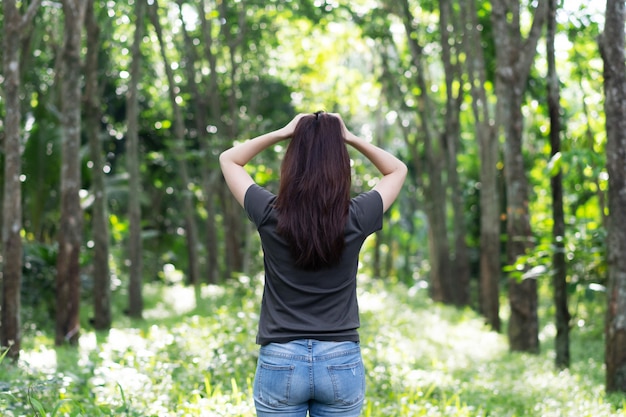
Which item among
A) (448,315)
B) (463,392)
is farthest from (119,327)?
(463,392)

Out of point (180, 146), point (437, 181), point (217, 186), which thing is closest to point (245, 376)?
point (180, 146)

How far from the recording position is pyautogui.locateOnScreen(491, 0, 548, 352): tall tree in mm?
13203

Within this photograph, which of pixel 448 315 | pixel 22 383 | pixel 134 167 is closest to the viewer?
pixel 22 383

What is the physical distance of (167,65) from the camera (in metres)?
21.2

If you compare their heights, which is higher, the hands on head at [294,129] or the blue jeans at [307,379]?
the hands on head at [294,129]

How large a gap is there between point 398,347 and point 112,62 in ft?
41.6

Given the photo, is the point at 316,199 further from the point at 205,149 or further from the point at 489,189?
the point at 205,149

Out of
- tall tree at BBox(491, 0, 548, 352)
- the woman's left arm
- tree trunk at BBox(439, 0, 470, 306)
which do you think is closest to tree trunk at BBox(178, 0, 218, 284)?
tree trunk at BBox(439, 0, 470, 306)

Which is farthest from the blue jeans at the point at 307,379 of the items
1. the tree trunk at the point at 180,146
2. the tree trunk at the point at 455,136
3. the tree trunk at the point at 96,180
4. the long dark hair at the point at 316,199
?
the tree trunk at the point at 180,146

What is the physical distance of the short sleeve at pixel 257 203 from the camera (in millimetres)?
4066

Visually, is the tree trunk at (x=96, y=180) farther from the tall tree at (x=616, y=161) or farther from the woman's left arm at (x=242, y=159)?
the woman's left arm at (x=242, y=159)

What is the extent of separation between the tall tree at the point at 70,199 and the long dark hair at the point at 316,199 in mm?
9261

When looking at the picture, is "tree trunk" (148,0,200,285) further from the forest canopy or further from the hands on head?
the hands on head

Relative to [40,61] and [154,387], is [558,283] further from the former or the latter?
[40,61]
